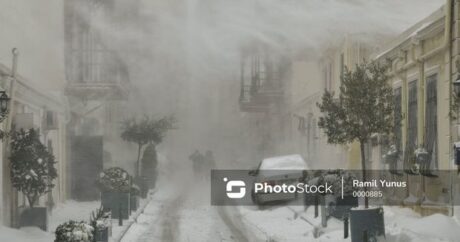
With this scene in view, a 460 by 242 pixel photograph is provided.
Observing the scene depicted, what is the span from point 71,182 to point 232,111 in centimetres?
517

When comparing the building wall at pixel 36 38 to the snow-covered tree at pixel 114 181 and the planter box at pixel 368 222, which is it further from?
the planter box at pixel 368 222

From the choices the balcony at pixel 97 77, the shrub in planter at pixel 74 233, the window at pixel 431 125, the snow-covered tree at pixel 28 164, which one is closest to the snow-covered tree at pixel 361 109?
the window at pixel 431 125

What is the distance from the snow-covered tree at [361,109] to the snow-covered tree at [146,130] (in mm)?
6729

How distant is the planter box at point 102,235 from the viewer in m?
12.1

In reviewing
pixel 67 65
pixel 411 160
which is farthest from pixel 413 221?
pixel 67 65

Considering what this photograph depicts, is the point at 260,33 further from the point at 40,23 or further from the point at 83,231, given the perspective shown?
the point at 83,231

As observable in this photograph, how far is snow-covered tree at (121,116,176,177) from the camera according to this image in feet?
61.2

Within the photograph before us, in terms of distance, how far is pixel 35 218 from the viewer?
14.0 meters

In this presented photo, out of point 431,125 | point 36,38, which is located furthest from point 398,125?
point 36,38

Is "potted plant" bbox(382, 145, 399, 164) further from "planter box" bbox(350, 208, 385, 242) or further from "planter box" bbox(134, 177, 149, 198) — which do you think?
"planter box" bbox(134, 177, 149, 198)

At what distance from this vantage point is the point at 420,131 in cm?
1491

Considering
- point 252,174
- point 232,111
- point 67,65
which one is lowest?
point 252,174

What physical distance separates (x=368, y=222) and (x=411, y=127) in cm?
445
